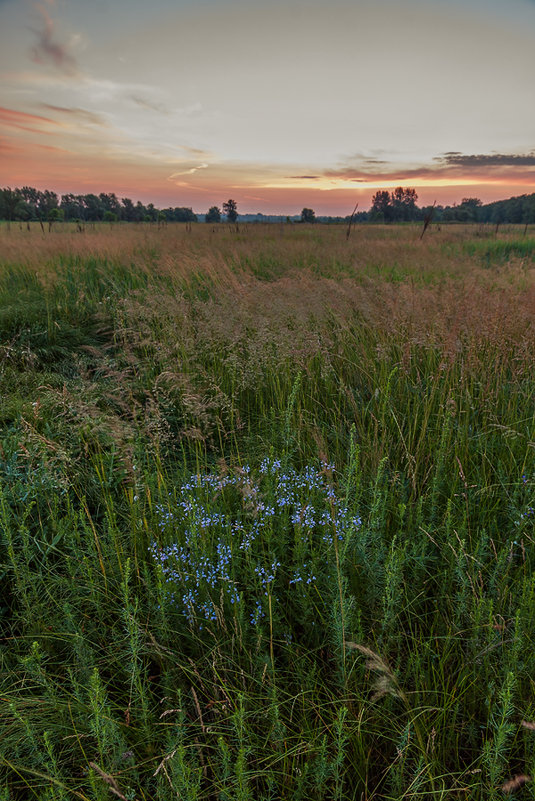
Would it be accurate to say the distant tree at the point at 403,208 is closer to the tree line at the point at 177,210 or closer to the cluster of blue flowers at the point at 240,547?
the tree line at the point at 177,210

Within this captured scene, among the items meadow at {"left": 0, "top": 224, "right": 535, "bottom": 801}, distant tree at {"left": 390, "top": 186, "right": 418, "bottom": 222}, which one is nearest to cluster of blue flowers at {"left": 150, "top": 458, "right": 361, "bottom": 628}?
meadow at {"left": 0, "top": 224, "right": 535, "bottom": 801}

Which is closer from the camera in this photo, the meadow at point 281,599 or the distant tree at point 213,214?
the meadow at point 281,599

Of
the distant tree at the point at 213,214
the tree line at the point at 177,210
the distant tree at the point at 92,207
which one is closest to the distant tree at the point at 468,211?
the tree line at the point at 177,210

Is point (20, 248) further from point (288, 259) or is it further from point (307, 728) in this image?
point (307, 728)

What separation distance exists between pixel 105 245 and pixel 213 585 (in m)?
12.2

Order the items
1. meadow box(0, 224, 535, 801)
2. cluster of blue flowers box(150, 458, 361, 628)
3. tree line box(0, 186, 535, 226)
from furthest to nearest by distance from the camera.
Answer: tree line box(0, 186, 535, 226) → cluster of blue flowers box(150, 458, 361, 628) → meadow box(0, 224, 535, 801)

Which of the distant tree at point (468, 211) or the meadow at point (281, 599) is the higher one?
the distant tree at point (468, 211)

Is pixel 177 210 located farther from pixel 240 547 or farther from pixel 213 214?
pixel 240 547

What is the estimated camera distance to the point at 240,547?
1779mm

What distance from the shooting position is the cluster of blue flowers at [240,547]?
171 centimetres

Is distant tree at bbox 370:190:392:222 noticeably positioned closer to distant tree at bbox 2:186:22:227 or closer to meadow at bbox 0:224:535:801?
distant tree at bbox 2:186:22:227

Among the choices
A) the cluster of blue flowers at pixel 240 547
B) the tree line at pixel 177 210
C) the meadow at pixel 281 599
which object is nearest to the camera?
the meadow at pixel 281 599

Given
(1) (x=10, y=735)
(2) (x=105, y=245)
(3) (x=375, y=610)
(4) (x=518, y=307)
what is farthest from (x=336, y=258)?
(1) (x=10, y=735)

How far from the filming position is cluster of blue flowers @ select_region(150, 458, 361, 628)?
171 centimetres
